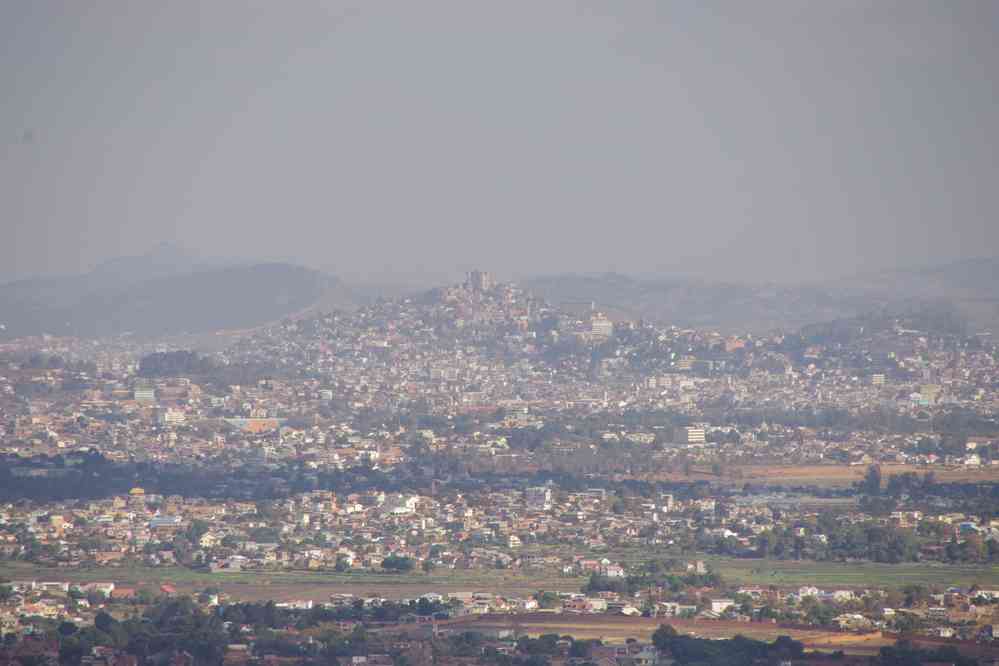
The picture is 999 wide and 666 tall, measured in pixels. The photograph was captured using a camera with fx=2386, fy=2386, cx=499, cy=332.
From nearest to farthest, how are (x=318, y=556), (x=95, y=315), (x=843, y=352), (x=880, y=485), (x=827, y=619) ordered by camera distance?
1. (x=827, y=619)
2. (x=318, y=556)
3. (x=880, y=485)
4. (x=843, y=352)
5. (x=95, y=315)

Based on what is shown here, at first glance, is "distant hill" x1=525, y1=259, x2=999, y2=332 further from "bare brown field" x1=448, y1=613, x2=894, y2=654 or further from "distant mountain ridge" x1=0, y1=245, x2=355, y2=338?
"bare brown field" x1=448, y1=613, x2=894, y2=654

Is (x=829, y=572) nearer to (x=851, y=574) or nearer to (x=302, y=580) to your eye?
(x=851, y=574)

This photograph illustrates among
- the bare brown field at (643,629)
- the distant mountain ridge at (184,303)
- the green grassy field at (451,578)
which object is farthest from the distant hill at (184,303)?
the bare brown field at (643,629)

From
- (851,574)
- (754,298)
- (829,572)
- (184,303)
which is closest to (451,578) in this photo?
(829,572)

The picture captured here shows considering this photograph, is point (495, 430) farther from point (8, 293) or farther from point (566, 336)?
point (8, 293)

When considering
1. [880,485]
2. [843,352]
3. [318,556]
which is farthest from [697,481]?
[843,352]

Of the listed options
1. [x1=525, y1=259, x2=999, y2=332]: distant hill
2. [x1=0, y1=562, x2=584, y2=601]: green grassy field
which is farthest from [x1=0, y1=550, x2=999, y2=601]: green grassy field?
[x1=525, y1=259, x2=999, y2=332]: distant hill

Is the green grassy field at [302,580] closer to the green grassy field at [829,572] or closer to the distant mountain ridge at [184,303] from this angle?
the green grassy field at [829,572]
